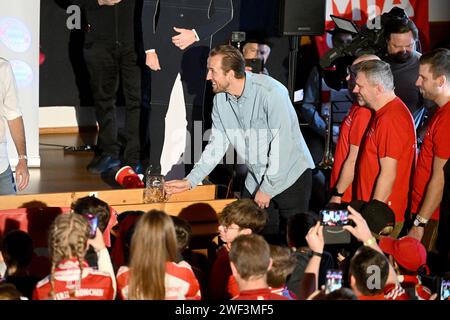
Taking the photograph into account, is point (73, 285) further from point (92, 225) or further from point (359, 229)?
point (359, 229)

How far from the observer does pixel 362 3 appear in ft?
27.3

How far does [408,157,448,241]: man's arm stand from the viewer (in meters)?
4.95

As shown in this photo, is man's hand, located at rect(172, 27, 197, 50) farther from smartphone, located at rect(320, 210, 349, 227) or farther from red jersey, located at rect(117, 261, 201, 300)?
red jersey, located at rect(117, 261, 201, 300)

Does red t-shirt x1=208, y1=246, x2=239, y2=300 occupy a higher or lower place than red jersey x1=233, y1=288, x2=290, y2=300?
lower

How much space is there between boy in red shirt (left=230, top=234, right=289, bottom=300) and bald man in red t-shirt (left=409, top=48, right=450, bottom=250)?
63.7 inches

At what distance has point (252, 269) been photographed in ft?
11.8

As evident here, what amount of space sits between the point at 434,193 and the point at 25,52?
333 cm

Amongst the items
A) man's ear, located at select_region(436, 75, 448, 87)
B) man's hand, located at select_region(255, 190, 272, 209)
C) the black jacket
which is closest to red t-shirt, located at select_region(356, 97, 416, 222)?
man's ear, located at select_region(436, 75, 448, 87)

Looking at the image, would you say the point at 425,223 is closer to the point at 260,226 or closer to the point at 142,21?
the point at 260,226

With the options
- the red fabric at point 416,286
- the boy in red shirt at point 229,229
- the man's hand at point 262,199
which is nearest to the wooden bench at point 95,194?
the man's hand at point 262,199

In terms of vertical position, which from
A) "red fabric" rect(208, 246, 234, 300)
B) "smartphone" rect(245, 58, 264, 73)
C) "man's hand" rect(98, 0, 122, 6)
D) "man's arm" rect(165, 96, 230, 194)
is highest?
"man's hand" rect(98, 0, 122, 6)

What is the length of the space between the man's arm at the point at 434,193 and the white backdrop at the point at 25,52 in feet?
10.5

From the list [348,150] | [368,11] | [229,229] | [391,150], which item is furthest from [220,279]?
[368,11]
